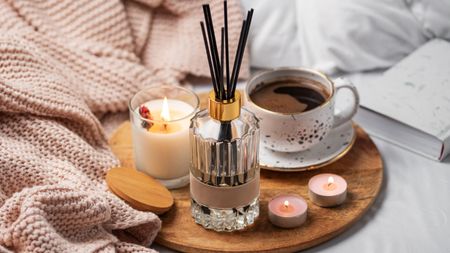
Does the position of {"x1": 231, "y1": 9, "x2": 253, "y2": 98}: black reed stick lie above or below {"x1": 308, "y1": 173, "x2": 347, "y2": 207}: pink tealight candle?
above

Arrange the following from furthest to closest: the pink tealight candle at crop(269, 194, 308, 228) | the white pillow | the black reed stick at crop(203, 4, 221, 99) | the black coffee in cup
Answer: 1. the white pillow
2. the black coffee in cup
3. the pink tealight candle at crop(269, 194, 308, 228)
4. the black reed stick at crop(203, 4, 221, 99)

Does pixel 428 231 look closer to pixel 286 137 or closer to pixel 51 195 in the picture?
pixel 286 137

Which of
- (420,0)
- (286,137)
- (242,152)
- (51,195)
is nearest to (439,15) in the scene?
(420,0)

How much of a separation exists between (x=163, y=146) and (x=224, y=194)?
0.43 feet

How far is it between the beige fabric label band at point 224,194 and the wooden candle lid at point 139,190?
5 cm

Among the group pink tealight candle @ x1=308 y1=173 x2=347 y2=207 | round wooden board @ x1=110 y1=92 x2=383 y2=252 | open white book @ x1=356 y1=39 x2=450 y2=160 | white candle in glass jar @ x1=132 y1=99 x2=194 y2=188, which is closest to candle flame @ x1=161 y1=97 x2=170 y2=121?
white candle in glass jar @ x1=132 y1=99 x2=194 y2=188

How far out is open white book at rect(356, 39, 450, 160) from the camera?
112 centimetres

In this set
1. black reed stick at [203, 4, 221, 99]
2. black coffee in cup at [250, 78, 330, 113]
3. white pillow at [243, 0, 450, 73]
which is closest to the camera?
black reed stick at [203, 4, 221, 99]

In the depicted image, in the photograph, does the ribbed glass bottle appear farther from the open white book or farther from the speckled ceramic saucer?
the open white book

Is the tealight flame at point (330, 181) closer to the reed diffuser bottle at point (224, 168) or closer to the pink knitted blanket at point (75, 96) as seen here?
the reed diffuser bottle at point (224, 168)

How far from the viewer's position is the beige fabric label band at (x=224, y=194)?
0.95 m

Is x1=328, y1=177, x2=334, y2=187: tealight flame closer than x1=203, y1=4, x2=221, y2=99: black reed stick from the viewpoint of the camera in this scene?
No

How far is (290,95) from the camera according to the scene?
1096mm

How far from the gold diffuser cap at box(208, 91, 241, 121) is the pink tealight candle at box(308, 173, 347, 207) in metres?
0.18
